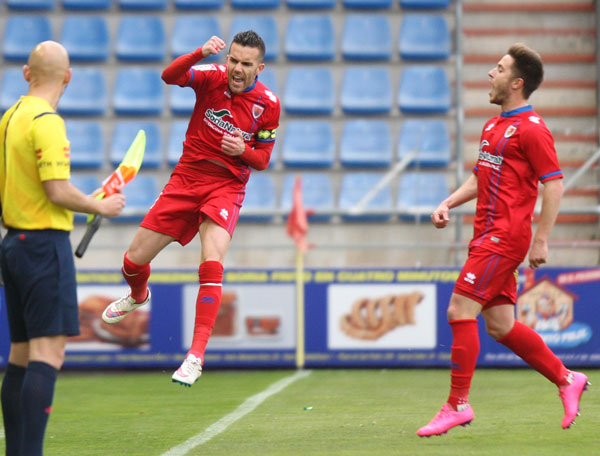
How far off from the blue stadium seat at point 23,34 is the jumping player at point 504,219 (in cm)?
1025

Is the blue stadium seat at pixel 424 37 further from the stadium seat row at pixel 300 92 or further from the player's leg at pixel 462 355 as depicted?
the player's leg at pixel 462 355

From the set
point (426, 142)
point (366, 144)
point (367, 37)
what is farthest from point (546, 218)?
point (367, 37)

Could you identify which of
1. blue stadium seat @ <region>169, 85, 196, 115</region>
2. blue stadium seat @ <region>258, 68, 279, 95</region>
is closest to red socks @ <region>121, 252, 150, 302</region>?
blue stadium seat @ <region>169, 85, 196, 115</region>

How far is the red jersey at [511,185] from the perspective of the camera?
557cm

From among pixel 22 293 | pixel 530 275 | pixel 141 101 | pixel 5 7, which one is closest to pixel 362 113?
pixel 141 101

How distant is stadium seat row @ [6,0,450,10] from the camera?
46.9ft

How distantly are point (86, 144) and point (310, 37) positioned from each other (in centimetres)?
363

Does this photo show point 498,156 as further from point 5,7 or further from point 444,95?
point 5,7

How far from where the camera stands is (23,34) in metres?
14.6

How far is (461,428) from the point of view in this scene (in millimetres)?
6301

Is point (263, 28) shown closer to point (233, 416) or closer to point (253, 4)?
point (253, 4)

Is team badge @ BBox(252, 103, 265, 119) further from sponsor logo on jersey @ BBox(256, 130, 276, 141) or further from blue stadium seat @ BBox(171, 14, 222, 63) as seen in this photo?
blue stadium seat @ BBox(171, 14, 222, 63)

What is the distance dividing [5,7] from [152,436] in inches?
416

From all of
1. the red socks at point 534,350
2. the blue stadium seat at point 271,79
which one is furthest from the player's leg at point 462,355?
the blue stadium seat at point 271,79
